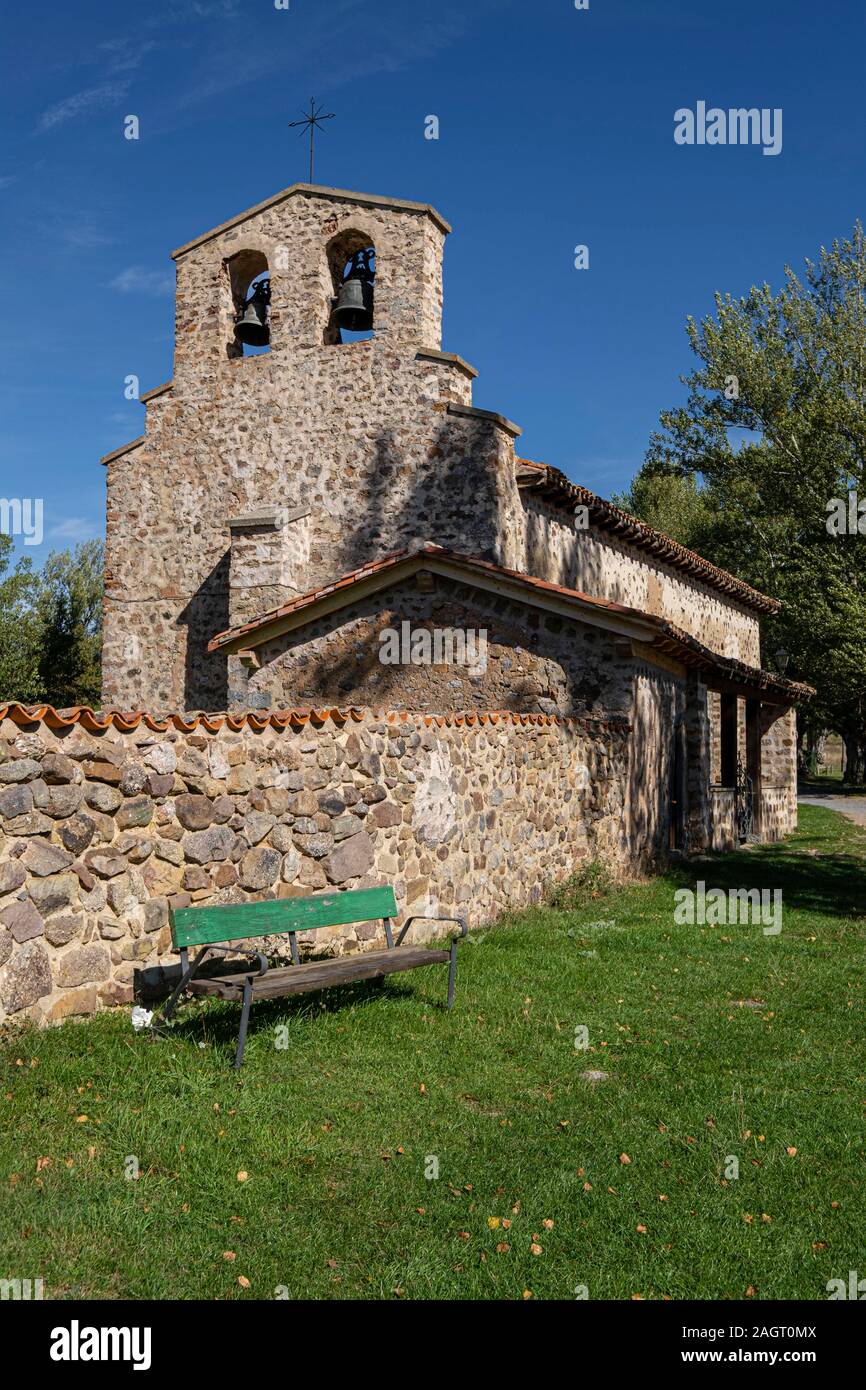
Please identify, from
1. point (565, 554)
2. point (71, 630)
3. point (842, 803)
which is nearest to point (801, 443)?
point (842, 803)

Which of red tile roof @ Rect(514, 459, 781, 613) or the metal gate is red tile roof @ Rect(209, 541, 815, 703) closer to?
red tile roof @ Rect(514, 459, 781, 613)

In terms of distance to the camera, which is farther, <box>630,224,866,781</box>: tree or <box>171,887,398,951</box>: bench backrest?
<box>630,224,866,781</box>: tree

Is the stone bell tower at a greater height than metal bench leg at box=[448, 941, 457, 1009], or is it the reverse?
the stone bell tower

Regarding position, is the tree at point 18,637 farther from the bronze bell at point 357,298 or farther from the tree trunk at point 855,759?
the tree trunk at point 855,759

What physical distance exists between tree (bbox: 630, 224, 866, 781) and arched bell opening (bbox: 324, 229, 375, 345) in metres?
16.9

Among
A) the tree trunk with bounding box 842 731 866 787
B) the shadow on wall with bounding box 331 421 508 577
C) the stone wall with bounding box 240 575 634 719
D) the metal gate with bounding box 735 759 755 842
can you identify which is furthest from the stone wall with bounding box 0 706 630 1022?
the tree trunk with bounding box 842 731 866 787

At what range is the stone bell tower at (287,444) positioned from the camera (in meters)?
14.7

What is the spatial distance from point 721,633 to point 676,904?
15.8m

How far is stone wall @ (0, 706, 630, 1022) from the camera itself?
577 cm

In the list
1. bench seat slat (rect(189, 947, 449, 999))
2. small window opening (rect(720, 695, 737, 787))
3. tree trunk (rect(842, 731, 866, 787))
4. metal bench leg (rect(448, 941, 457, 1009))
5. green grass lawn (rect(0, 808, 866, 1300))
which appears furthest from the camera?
tree trunk (rect(842, 731, 866, 787))

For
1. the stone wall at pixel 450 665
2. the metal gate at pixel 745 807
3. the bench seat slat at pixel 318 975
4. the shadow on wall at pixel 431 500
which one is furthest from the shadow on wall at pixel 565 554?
the bench seat slat at pixel 318 975

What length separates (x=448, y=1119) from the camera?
5043 mm
